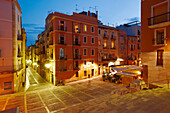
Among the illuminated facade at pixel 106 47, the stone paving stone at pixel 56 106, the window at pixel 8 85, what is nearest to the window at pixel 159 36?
the stone paving stone at pixel 56 106

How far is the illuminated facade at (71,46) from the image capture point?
23.4 meters

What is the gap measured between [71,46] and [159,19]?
703 inches

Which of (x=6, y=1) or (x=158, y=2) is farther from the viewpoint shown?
(x=6, y=1)

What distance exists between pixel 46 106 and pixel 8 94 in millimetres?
9399

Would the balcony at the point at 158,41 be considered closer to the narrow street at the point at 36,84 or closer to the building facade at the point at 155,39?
the building facade at the point at 155,39

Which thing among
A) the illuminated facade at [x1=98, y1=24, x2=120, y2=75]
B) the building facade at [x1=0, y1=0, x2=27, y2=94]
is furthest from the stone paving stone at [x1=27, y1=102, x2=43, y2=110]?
the illuminated facade at [x1=98, y1=24, x2=120, y2=75]

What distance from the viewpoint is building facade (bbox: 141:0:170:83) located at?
12.9 metres

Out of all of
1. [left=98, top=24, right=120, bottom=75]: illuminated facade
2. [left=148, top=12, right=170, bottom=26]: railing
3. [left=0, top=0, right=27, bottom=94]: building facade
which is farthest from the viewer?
[left=98, top=24, right=120, bottom=75]: illuminated facade

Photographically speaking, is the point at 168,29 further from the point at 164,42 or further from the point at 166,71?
the point at 166,71

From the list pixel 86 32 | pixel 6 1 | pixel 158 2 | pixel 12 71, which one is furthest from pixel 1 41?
pixel 158 2

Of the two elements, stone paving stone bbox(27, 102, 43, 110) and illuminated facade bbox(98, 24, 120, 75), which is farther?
illuminated facade bbox(98, 24, 120, 75)

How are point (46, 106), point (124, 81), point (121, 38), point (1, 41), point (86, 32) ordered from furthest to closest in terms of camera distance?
point (121, 38)
point (86, 32)
point (124, 81)
point (1, 41)
point (46, 106)

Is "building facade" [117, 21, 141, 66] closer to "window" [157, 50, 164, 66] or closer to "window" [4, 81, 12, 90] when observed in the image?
"window" [157, 50, 164, 66]

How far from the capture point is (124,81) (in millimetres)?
20250
